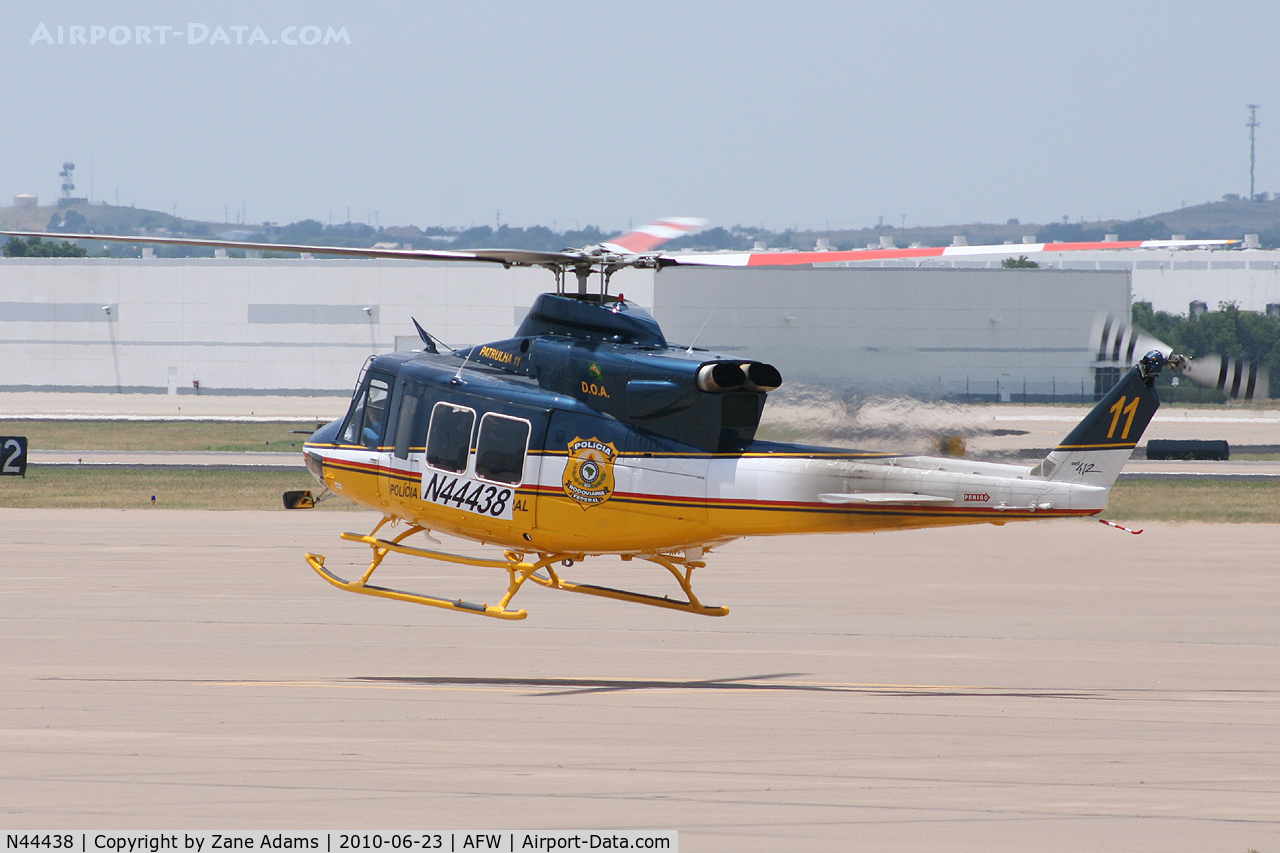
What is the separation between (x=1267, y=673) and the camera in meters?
11.7

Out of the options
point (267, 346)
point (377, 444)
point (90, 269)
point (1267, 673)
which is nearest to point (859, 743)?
point (1267, 673)

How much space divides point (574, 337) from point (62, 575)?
885 cm

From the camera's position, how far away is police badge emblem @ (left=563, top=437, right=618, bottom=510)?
11516 millimetres

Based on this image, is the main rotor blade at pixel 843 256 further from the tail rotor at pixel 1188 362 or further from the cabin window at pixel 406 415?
the cabin window at pixel 406 415

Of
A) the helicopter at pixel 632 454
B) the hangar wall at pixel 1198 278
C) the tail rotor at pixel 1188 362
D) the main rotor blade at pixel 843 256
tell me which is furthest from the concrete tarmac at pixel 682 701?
the hangar wall at pixel 1198 278

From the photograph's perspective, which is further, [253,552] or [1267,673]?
[253,552]

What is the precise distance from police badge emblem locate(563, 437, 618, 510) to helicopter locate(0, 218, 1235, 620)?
0.6 inches

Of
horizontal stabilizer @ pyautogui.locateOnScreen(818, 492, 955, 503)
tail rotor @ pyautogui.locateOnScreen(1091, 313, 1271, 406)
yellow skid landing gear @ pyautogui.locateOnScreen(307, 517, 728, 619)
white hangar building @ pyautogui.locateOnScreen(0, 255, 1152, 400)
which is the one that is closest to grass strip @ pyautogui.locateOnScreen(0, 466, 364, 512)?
yellow skid landing gear @ pyautogui.locateOnScreen(307, 517, 728, 619)

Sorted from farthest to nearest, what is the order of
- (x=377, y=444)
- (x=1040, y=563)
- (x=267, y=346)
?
(x=267, y=346), (x=1040, y=563), (x=377, y=444)

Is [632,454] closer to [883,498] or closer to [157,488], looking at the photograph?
[883,498]

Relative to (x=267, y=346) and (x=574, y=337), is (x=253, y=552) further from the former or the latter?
(x=267, y=346)

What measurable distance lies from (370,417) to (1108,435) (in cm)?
781

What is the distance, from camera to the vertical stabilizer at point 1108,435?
983 centimetres

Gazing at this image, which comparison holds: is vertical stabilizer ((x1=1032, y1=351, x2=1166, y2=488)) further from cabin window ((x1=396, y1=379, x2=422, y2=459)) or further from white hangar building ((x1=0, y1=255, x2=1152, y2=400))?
white hangar building ((x1=0, y1=255, x2=1152, y2=400))
